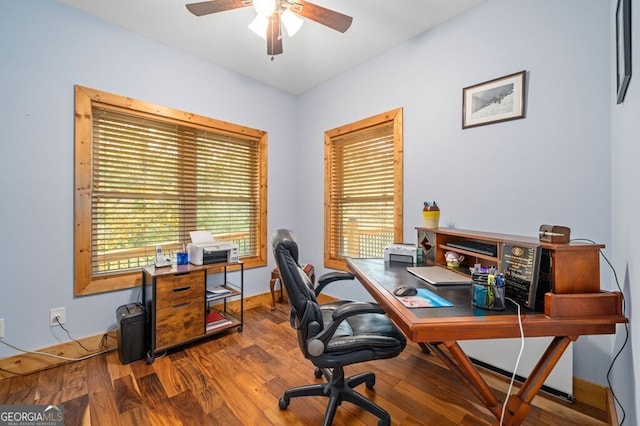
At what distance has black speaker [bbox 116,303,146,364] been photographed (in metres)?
1.98

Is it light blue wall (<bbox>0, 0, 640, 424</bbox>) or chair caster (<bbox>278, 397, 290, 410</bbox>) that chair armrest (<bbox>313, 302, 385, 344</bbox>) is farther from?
light blue wall (<bbox>0, 0, 640, 424</bbox>)

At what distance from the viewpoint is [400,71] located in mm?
2520

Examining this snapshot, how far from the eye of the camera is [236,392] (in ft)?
5.57

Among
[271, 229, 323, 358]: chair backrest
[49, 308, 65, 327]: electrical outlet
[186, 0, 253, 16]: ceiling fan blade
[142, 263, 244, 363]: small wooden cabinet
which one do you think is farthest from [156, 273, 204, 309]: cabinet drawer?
[186, 0, 253, 16]: ceiling fan blade

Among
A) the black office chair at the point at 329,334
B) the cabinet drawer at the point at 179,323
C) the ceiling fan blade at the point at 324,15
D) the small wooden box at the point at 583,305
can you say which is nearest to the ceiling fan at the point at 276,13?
the ceiling fan blade at the point at 324,15

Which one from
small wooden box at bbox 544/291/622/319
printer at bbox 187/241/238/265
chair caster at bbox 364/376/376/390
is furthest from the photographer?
printer at bbox 187/241/238/265

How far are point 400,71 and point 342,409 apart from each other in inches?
111

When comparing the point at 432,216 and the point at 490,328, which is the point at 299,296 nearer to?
the point at 490,328

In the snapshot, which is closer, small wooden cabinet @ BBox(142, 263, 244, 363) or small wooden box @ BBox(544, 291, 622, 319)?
small wooden box @ BBox(544, 291, 622, 319)

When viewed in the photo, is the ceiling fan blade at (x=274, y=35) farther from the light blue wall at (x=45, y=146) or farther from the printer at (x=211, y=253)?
the printer at (x=211, y=253)

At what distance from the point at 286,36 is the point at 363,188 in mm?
1671

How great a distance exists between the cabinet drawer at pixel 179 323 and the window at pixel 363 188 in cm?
154

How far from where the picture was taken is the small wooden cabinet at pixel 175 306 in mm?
2047

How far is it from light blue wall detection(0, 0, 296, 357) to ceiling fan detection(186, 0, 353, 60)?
1.17 m
